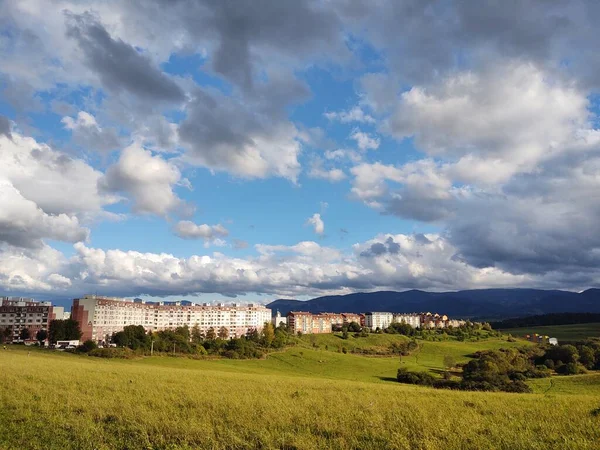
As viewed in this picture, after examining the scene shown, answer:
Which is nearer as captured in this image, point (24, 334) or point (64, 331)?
point (64, 331)

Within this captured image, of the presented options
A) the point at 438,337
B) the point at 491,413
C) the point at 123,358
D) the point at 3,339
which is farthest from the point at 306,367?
the point at 438,337

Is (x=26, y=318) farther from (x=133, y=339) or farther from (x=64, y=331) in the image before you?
(x=133, y=339)

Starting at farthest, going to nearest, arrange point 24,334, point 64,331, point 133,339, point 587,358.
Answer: point 24,334 → point 64,331 → point 587,358 → point 133,339

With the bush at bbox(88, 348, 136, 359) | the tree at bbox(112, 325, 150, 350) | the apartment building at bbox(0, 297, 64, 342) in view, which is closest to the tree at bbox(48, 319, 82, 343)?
the tree at bbox(112, 325, 150, 350)

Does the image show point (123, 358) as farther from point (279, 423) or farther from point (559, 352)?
point (559, 352)

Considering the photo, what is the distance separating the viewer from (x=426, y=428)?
14734 mm

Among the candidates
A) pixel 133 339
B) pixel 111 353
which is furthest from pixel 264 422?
pixel 133 339

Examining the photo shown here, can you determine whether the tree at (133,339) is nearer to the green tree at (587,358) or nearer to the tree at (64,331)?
the tree at (64,331)

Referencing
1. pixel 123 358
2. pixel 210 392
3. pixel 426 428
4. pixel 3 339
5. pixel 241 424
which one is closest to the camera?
pixel 426 428

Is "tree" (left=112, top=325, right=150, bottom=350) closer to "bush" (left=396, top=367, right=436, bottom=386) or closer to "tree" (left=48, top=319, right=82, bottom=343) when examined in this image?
"tree" (left=48, top=319, right=82, bottom=343)

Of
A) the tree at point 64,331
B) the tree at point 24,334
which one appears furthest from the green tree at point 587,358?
the tree at point 24,334

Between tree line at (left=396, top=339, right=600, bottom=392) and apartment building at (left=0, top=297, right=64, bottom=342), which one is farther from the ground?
apartment building at (left=0, top=297, right=64, bottom=342)

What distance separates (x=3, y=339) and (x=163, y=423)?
14435 cm

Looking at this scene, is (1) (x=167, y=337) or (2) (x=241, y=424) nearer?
(2) (x=241, y=424)
